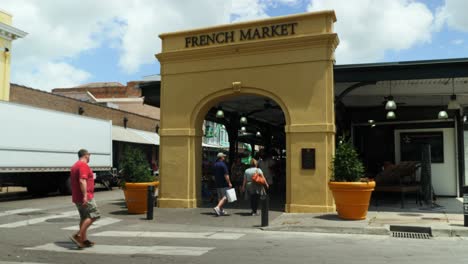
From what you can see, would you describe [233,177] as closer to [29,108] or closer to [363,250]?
[29,108]

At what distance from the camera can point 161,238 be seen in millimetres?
9922

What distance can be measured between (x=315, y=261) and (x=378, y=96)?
11.1 meters

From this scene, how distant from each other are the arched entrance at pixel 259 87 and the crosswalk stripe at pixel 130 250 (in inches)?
218

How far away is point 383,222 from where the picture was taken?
36.6 ft

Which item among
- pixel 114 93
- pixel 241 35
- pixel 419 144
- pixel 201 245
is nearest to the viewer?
pixel 201 245

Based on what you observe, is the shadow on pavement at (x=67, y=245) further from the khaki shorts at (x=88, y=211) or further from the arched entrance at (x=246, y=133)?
the arched entrance at (x=246, y=133)

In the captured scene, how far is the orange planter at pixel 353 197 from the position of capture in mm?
11375

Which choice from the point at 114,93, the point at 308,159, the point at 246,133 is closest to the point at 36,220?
the point at 308,159

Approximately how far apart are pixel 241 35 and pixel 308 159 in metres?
4.37

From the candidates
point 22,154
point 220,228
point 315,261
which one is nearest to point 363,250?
point 315,261

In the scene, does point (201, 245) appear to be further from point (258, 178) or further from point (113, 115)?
point (113, 115)

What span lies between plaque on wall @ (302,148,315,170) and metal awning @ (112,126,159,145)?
18.9 meters

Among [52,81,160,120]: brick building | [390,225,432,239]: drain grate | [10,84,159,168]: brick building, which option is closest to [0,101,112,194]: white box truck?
[10,84,159,168]: brick building

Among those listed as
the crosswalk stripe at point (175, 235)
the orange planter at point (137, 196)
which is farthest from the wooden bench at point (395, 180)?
the orange planter at point (137, 196)
